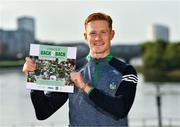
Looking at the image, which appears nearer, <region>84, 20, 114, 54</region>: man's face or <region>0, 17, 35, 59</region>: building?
<region>84, 20, 114, 54</region>: man's face

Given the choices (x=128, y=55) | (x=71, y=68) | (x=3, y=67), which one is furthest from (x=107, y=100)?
(x=3, y=67)

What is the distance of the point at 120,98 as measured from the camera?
2.91 meters

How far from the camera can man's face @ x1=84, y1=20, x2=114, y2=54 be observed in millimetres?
2949

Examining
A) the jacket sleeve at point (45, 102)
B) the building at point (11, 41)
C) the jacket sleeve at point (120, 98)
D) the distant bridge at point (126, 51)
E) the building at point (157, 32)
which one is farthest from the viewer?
the building at point (157, 32)

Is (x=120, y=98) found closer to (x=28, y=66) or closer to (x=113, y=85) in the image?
(x=113, y=85)

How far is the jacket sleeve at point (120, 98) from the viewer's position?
9.38ft

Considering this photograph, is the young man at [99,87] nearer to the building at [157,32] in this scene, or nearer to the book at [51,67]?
the book at [51,67]

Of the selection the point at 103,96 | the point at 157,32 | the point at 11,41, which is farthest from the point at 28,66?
the point at 157,32

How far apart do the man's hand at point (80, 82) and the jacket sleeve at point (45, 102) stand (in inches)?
6.9

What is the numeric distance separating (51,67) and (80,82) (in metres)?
0.29

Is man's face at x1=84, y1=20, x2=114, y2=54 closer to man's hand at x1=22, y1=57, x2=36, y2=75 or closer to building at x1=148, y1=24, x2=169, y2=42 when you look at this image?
man's hand at x1=22, y1=57, x2=36, y2=75

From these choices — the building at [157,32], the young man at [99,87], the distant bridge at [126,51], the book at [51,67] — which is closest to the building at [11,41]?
the distant bridge at [126,51]

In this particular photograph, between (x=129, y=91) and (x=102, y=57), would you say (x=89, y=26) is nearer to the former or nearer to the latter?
(x=102, y=57)

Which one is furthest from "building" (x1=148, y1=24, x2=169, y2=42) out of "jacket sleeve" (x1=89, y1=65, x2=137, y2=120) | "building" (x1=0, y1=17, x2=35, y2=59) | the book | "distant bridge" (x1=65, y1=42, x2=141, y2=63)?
"jacket sleeve" (x1=89, y1=65, x2=137, y2=120)
